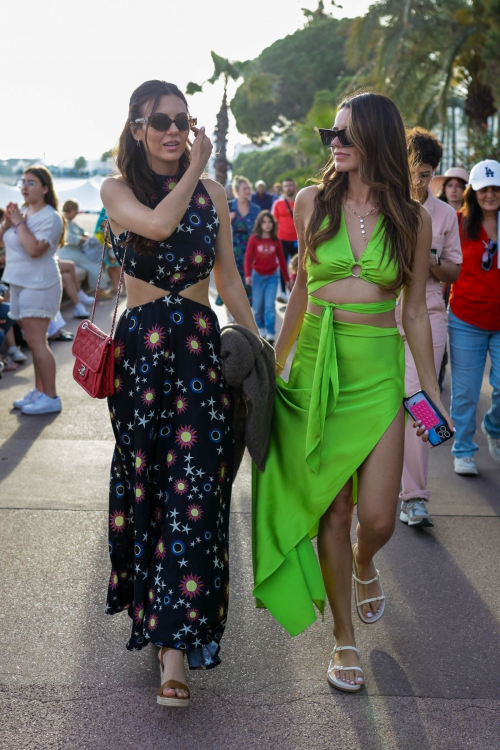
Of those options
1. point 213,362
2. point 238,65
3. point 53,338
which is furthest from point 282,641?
point 238,65

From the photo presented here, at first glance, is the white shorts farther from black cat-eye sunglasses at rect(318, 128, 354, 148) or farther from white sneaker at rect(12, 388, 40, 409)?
black cat-eye sunglasses at rect(318, 128, 354, 148)

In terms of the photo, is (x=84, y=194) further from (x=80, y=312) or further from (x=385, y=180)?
(x=385, y=180)

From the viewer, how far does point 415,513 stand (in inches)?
206

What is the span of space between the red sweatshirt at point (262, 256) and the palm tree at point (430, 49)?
954 centimetres

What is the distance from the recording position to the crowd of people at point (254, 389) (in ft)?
10.9

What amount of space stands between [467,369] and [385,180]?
292 centimetres

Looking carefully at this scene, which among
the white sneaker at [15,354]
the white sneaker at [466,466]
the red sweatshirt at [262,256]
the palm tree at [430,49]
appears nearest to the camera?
the white sneaker at [466,466]

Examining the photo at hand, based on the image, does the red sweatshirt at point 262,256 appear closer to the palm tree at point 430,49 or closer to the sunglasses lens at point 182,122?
the sunglasses lens at point 182,122

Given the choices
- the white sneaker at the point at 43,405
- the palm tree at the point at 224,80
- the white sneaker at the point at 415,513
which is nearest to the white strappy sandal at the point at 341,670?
the white sneaker at the point at 415,513

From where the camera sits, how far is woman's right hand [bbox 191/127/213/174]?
10.8ft

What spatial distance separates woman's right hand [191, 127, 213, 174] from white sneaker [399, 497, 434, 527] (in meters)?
2.68

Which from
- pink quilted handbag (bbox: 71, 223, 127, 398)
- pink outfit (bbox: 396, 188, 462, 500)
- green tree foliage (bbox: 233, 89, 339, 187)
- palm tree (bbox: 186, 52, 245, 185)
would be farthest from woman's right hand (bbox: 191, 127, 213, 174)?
palm tree (bbox: 186, 52, 245, 185)

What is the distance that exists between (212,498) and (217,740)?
82cm

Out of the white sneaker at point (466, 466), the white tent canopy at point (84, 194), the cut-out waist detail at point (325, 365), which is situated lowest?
the white tent canopy at point (84, 194)
